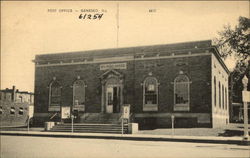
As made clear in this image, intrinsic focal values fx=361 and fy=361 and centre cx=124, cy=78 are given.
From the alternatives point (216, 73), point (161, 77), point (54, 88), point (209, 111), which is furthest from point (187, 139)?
point (54, 88)

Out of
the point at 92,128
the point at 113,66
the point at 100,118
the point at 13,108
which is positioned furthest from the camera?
the point at 13,108

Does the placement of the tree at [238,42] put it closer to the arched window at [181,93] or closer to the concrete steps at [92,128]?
the arched window at [181,93]

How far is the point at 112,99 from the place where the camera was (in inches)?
1100

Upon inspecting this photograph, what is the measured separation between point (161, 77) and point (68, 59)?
27.1 feet

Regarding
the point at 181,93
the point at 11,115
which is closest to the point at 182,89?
Result: the point at 181,93

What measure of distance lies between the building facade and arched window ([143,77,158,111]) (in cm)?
1729

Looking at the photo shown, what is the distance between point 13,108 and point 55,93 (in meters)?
14.9

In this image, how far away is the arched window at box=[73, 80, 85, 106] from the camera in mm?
28978

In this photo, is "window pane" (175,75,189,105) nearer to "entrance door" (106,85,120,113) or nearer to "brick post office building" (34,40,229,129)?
"brick post office building" (34,40,229,129)

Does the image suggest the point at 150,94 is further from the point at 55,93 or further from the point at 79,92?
the point at 55,93

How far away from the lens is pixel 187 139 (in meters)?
17.7

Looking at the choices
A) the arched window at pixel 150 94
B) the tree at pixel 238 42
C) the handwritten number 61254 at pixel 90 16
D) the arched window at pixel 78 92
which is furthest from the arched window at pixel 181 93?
the handwritten number 61254 at pixel 90 16

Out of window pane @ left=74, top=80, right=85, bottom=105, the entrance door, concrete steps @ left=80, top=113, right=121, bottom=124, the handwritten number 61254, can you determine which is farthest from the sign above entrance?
the handwritten number 61254

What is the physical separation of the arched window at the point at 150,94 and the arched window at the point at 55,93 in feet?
24.9
